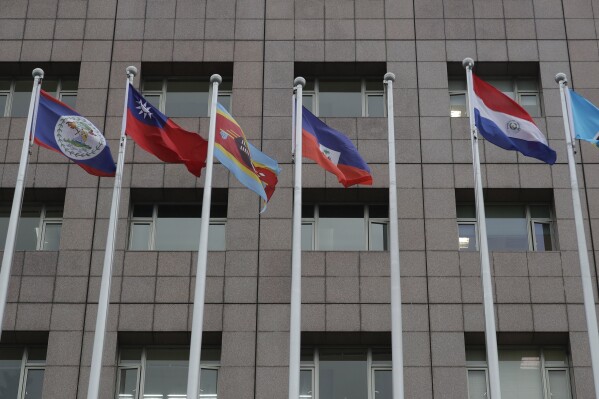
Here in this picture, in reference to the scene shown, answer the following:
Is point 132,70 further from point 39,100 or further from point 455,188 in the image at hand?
point 455,188

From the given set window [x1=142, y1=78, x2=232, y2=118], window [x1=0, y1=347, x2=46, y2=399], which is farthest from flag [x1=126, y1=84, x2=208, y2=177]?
window [x1=0, y1=347, x2=46, y2=399]

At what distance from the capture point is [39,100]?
72.4 feet

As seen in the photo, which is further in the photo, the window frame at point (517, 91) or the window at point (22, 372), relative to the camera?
the window frame at point (517, 91)

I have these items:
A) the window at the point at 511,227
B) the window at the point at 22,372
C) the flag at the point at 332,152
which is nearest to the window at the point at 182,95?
the flag at the point at 332,152

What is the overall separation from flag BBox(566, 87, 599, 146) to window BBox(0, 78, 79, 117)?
587 inches

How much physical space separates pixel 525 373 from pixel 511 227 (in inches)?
170

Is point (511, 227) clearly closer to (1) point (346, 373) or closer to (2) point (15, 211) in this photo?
(1) point (346, 373)

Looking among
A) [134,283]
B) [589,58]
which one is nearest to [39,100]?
[134,283]

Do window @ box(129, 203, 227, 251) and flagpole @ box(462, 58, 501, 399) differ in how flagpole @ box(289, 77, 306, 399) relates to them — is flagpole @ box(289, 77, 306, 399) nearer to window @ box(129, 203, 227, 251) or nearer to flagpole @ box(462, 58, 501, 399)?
flagpole @ box(462, 58, 501, 399)

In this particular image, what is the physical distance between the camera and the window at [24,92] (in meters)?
28.8

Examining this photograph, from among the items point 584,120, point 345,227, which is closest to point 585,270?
point 584,120

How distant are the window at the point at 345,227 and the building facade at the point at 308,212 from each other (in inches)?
2.7

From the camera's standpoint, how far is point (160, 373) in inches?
984

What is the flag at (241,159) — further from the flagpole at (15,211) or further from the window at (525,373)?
the window at (525,373)
